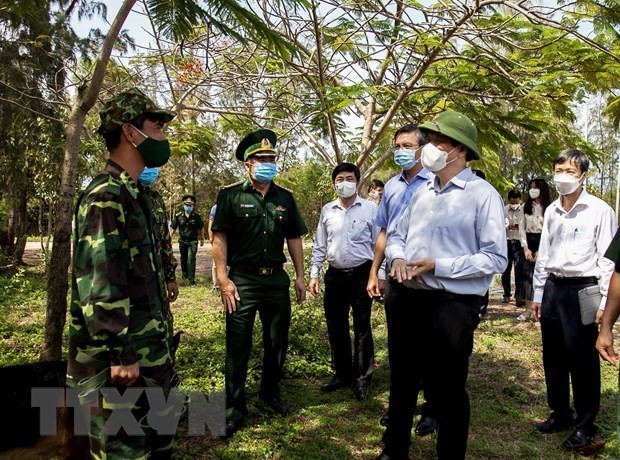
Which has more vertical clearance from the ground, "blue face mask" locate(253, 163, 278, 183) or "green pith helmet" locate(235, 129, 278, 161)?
"green pith helmet" locate(235, 129, 278, 161)

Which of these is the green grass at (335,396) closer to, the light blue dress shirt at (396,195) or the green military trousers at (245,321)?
the green military trousers at (245,321)

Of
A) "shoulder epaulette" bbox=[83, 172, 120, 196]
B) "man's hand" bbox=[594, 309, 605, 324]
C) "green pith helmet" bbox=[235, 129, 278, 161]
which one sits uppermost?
"green pith helmet" bbox=[235, 129, 278, 161]

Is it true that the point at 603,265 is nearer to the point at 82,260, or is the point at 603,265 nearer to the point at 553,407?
the point at 553,407

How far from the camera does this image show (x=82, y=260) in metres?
1.88

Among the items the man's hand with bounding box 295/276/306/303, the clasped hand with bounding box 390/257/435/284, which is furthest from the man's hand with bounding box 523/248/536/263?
the clasped hand with bounding box 390/257/435/284

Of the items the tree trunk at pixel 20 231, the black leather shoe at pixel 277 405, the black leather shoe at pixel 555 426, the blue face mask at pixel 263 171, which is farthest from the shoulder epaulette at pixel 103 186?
the tree trunk at pixel 20 231

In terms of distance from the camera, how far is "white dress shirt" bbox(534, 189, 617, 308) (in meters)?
3.10

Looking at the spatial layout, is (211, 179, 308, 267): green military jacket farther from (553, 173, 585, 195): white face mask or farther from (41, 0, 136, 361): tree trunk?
(553, 173, 585, 195): white face mask

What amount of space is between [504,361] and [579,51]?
3.25 meters

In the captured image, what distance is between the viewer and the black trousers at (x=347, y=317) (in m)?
3.95

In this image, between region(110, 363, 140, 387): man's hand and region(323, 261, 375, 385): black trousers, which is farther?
region(323, 261, 375, 385): black trousers

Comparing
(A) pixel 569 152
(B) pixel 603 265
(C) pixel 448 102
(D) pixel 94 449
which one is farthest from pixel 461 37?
(D) pixel 94 449

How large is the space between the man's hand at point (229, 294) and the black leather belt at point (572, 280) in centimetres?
224

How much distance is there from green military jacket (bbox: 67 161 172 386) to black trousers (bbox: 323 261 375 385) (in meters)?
2.12
